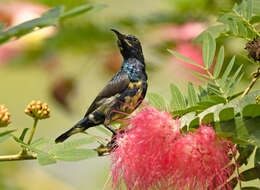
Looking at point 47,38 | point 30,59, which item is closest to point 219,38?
point 47,38

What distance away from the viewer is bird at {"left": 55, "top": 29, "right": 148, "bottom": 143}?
2.96 ft

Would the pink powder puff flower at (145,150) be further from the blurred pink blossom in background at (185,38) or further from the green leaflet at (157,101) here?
the blurred pink blossom in background at (185,38)

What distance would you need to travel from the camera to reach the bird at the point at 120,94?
2.96 feet

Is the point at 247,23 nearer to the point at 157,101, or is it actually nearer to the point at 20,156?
the point at 157,101

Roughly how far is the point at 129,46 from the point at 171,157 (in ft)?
1.24

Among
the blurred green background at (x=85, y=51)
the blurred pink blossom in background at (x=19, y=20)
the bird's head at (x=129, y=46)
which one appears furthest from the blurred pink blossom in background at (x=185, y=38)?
the bird's head at (x=129, y=46)

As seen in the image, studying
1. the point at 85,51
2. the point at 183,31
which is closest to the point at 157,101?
the point at 183,31

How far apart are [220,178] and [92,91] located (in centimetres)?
257

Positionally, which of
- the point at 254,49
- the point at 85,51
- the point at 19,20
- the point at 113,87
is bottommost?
the point at 85,51

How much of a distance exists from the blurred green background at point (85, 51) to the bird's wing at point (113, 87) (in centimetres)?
54

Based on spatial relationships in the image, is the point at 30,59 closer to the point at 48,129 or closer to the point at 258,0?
the point at 48,129

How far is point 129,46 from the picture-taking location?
99 cm

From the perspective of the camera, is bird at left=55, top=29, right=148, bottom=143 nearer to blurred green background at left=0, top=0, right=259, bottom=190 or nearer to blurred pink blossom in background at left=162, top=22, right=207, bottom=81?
blurred green background at left=0, top=0, right=259, bottom=190

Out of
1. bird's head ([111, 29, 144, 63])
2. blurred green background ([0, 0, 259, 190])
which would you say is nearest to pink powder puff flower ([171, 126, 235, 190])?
bird's head ([111, 29, 144, 63])
